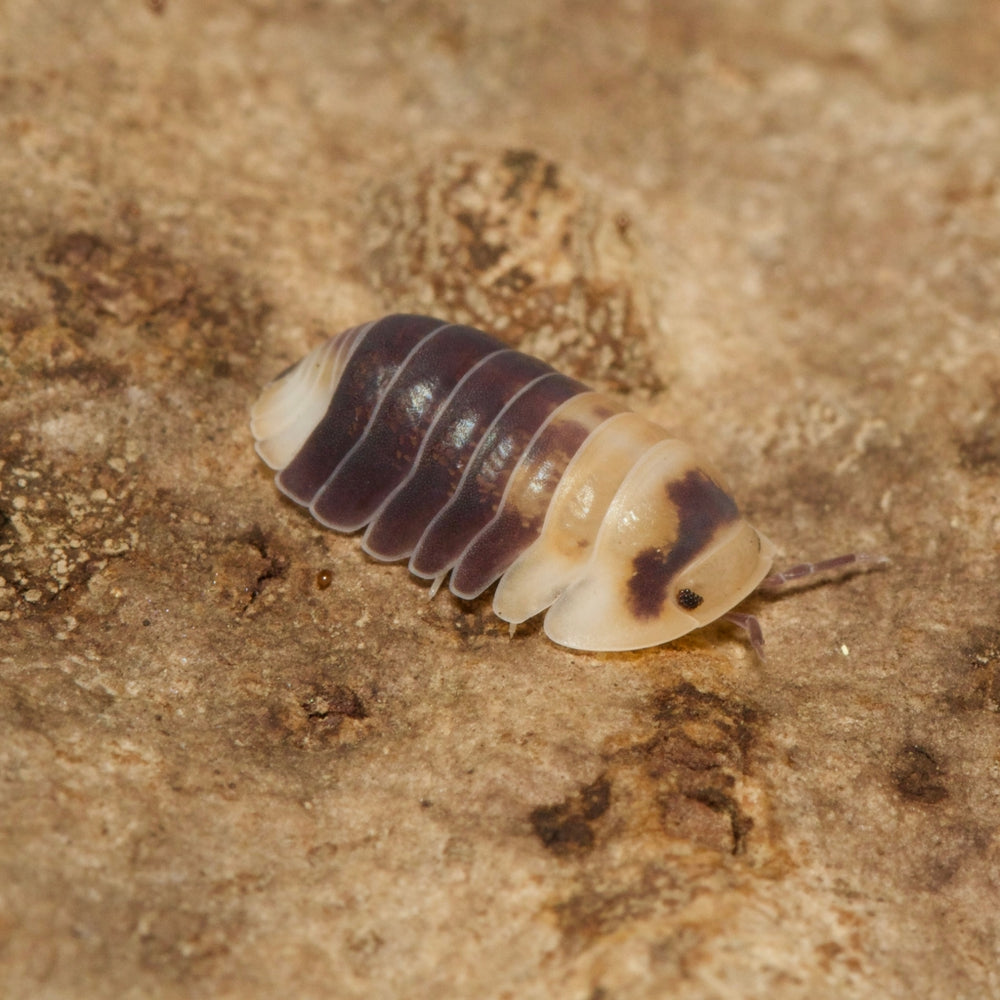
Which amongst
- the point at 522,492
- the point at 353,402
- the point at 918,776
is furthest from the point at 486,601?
the point at 918,776

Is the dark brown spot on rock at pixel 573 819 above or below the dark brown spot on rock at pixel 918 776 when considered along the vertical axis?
below

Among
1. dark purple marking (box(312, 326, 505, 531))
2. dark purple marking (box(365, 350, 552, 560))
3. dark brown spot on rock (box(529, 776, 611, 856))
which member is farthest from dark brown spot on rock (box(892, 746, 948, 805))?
dark purple marking (box(312, 326, 505, 531))

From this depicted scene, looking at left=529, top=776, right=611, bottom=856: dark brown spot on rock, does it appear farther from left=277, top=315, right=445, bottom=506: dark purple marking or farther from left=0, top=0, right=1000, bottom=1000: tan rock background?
left=277, top=315, right=445, bottom=506: dark purple marking

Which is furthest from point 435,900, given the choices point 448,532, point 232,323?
point 232,323

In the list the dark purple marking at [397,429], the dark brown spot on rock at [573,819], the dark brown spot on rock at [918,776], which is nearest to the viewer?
the dark brown spot on rock at [573,819]

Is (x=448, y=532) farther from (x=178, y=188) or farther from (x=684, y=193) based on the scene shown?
(x=684, y=193)

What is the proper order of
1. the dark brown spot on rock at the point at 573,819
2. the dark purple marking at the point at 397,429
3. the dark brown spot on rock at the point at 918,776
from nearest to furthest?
the dark brown spot on rock at the point at 573,819 → the dark brown spot on rock at the point at 918,776 → the dark purple marking at the point at 397,429

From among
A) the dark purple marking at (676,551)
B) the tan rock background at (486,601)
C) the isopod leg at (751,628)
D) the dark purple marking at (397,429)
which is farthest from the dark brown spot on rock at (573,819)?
the dark purple marking at (397,429)

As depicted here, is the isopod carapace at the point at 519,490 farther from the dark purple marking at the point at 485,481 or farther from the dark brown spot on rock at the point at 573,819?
the dark brown spot on rock at the point at 573,819
